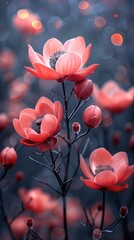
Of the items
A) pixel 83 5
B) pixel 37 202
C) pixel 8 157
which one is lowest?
pixel 37 202

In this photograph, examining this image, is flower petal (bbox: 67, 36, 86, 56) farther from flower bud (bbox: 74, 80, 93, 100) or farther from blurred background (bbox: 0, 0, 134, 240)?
blurred background (bbox: 0, 0, 134, 240)

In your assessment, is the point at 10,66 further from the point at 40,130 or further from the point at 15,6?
the point at 40,130

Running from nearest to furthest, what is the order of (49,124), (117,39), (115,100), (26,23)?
(49,124), (115,100), (26,23), (117,39)

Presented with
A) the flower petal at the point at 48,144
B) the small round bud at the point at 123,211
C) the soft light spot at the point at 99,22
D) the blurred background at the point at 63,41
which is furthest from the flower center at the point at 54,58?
the soft light spot at the point at 99,22

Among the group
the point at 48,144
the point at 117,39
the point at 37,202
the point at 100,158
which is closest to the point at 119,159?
the point at 100,158

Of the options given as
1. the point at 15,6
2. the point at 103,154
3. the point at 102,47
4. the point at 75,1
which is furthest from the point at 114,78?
the point at 103,154

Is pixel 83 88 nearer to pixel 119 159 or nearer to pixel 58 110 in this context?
pixel 58 110

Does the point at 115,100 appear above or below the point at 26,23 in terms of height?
below
